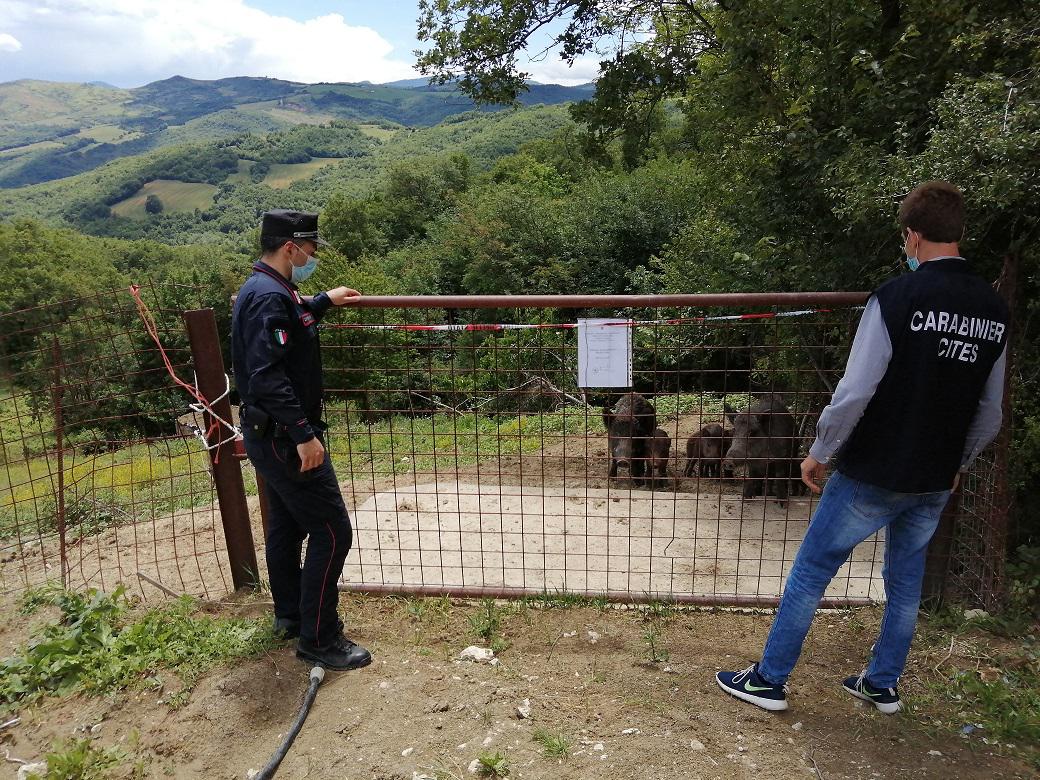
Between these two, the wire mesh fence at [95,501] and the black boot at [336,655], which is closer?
the black boot at [336,655]

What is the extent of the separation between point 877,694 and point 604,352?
2.16 metres

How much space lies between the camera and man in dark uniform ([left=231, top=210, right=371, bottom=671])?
10.3 feet

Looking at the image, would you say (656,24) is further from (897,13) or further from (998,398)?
(998,398)

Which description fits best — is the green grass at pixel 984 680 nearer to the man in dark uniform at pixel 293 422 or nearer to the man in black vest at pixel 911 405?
the man in black vest at pixel 911 405

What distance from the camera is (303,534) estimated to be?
12.3 ft

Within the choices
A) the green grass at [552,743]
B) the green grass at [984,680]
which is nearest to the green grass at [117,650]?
the green grass at [552,743]

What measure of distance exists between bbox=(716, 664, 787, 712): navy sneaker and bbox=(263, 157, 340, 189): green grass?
407 ft

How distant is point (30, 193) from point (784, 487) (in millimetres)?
167556

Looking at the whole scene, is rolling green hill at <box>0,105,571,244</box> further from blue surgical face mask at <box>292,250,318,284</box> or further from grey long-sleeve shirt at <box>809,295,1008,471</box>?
grey long-sleeve shirt at <box>809,295,1008,471</box>

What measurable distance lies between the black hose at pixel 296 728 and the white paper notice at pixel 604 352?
2.08 metres

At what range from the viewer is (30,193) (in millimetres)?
135125

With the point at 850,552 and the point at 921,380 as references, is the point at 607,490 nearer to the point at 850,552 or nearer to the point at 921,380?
the point at 850,552

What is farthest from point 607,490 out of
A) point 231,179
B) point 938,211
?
point 231,179

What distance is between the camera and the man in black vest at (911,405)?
2.59m
